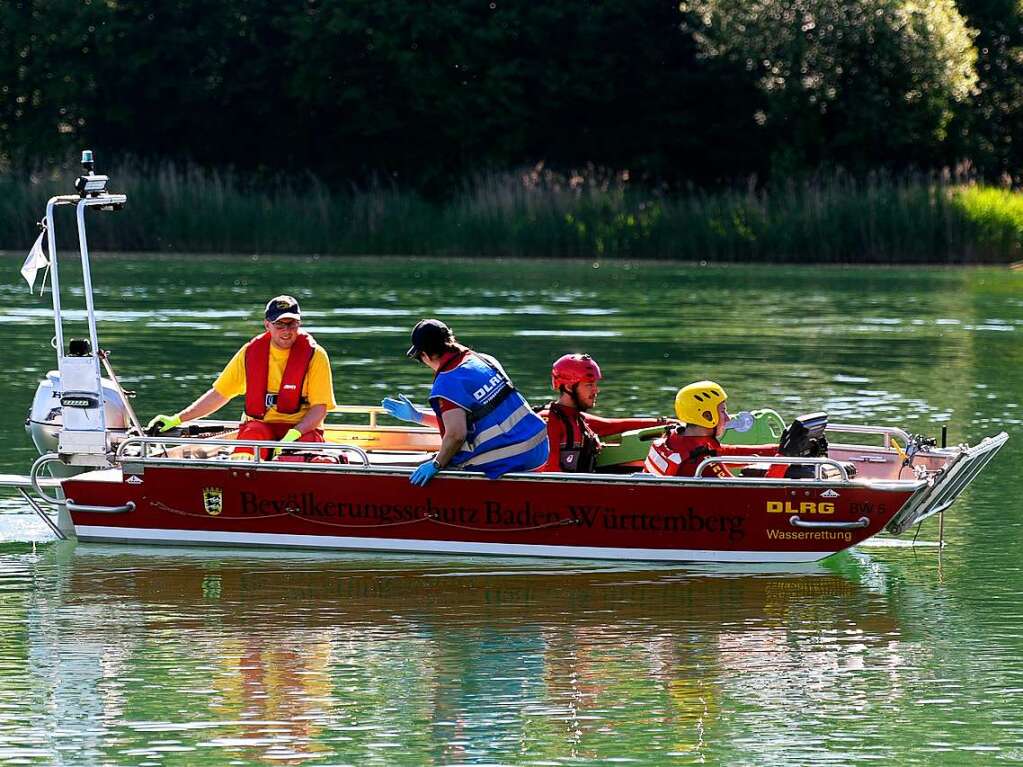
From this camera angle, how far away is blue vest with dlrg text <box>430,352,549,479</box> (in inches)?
436

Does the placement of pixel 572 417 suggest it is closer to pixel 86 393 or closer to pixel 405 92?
pixel 86 393

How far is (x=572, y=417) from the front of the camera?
38.3ft

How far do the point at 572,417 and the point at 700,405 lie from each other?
31.1 inches

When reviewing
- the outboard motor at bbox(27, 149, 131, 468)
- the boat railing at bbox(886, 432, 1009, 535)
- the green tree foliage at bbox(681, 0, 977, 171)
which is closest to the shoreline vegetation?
the green tree foliage at bbox(681, 0, 977, 171)

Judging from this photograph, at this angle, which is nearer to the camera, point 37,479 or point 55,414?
point 37,479

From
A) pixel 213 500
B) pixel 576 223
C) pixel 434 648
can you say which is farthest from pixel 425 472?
pixel 576 223

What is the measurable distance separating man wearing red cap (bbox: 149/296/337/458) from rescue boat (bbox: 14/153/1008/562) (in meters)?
Result: 0.21

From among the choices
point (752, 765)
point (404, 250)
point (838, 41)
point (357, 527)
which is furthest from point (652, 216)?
point (752, 765)

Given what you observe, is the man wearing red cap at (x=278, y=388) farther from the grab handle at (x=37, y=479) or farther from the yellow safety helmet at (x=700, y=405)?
the yellow safety helmet at (x=700, y=405)

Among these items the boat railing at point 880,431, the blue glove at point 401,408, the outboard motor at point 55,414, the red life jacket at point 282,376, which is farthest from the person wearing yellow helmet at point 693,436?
the outboard motor at point 55,414

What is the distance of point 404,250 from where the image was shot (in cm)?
4116

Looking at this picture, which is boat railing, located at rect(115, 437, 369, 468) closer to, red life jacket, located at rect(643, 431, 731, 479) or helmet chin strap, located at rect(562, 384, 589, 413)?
helmet chin strap, located at rect(562, 384, 589, 413)

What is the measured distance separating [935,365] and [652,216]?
60.3ft

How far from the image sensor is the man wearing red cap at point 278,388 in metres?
12.1
